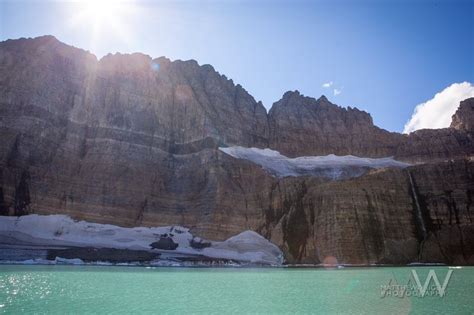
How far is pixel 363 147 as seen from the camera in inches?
5276

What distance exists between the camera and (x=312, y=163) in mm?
124750

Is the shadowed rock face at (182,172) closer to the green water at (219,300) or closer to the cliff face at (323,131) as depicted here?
the cliff face at (323,131)

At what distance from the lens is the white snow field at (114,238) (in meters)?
83.4

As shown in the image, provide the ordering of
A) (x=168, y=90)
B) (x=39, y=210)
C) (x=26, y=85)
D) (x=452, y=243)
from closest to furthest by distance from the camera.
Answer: (x=452, y=243), (x=39, y=210), (x=26, y=85), (x=168, y=90)

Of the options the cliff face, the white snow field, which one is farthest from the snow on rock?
the white snow field

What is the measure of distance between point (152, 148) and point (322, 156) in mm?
50696

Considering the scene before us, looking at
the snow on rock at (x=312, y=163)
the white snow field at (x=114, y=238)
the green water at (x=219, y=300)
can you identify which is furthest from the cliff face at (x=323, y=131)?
the green water at (x=219, y=300)

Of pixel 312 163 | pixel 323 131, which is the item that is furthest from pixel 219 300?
pixel 323 131

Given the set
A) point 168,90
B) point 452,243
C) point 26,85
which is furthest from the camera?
point 168,90

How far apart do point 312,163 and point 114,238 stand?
59831 mm

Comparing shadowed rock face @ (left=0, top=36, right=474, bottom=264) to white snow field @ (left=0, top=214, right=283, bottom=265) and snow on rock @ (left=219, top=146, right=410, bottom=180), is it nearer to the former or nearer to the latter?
white snow field @ (left=0, top=214, right=283, bottom=265)

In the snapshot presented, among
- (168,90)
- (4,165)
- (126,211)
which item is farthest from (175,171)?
(4,165)

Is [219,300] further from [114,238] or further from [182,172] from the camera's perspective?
[182,172]

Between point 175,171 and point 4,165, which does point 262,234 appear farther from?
point 4,165
